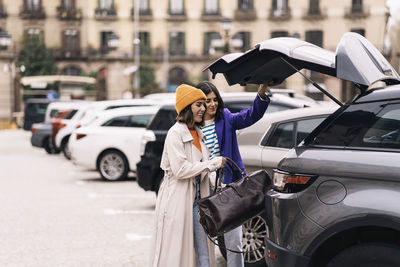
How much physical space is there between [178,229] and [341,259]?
1293 millimetres

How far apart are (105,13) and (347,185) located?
5846 centimetres

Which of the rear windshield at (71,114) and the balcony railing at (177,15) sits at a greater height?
the balcony railing at (177,15)

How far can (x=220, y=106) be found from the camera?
514 cm

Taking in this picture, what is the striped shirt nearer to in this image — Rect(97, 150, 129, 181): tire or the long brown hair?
the long brown hair

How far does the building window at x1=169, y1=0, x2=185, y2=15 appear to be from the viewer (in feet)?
198

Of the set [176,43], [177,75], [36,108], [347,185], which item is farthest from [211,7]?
[347,185]

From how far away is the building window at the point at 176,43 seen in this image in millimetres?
60469

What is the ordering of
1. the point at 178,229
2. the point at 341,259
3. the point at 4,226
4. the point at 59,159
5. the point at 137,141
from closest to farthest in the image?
the point at 341,259 → the point at 178,229 → the point at 4,226 → the point at 137,141 → the point at 59,159

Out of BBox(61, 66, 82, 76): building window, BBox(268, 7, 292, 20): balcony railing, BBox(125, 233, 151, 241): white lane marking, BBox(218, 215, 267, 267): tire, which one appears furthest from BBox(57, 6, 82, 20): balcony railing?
BBox(218, 215, 267, 267): tire

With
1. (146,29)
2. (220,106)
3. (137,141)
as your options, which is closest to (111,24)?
(146,29)

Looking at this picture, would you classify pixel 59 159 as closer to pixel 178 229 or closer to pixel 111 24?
pixel 178 229

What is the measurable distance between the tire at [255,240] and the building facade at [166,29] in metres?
53.5

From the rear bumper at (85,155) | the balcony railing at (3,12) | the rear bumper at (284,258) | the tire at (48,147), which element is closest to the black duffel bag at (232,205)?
the rear bumper at (284,258)

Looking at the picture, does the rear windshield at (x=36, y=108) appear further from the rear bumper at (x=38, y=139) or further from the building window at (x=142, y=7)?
the building window at (x=142, y=7)
